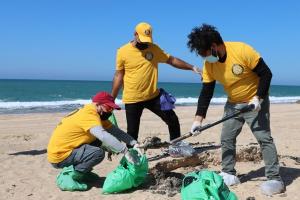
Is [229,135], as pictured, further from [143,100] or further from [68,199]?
[68,199]

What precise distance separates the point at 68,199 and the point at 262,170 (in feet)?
7.65

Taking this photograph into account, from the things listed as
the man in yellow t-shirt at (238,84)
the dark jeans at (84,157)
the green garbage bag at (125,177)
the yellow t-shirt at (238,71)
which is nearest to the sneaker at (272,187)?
the man in yellow t-shirt at (238,84)

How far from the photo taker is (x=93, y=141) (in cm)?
539

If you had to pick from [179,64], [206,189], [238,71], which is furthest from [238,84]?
[179,64]

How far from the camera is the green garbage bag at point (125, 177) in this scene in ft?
16.7

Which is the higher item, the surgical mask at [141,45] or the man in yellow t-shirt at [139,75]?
the surgical mask at [141,45]

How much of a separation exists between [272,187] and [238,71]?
3.94 feet

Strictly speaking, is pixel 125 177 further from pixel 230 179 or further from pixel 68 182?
pixel 230 179

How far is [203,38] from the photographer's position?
468 centimetres

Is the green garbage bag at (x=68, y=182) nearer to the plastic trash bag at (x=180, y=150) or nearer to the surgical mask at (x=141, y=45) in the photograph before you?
the plastic trash bag at (x=180, y=150)

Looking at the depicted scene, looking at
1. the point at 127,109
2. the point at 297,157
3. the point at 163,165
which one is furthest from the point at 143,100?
the point at 297,157

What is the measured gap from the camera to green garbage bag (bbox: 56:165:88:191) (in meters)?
5.22

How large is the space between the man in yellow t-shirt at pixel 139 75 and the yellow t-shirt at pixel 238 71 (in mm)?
1183

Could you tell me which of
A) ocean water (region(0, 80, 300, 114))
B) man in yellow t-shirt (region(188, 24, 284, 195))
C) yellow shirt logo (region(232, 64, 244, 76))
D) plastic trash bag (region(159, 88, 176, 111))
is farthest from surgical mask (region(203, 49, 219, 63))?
ocean water (region(0, 80, 300, 114))
